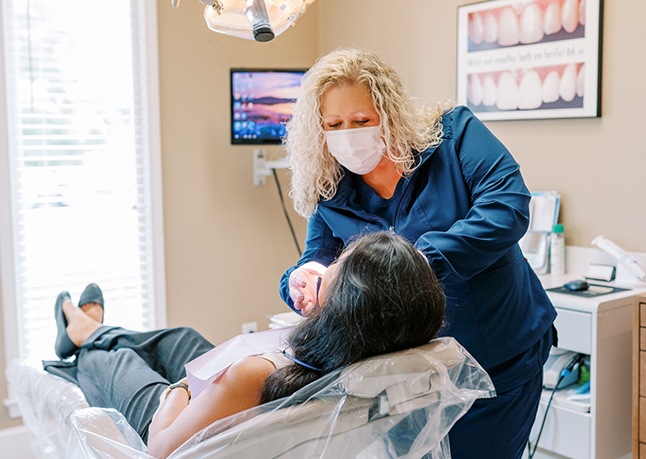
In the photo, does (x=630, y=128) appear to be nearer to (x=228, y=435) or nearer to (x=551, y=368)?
(x=551, y=368)

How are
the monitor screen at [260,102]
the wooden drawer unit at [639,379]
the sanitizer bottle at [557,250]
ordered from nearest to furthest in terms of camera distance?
the wooden drawer unit at [639,379]
the sanitizer bottle at [557,250]
the monitor screen at [260,102]

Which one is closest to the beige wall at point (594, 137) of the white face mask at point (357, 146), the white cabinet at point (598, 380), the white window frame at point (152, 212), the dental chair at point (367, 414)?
the white cabinet at point (598, 380)

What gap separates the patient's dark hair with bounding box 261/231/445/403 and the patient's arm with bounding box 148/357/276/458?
23 mm

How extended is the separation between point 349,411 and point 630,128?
1708 millimetres

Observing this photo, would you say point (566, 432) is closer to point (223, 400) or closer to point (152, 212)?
point (223, 400)

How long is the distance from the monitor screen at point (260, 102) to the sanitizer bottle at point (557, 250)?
1249 mm

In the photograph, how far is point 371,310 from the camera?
121 centimetres

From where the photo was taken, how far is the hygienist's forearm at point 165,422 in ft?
4.39

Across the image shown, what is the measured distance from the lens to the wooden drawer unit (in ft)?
6.91

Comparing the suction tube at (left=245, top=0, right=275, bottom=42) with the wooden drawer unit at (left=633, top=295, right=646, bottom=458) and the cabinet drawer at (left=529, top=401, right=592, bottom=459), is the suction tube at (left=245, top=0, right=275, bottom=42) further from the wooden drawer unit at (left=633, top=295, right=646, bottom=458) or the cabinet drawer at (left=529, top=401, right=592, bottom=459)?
the cabinet drawer at (left=529, top=401, right=592, bottom=459)

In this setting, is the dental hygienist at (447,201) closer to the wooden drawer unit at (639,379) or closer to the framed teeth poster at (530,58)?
the wooden drawer unit at (639,379)

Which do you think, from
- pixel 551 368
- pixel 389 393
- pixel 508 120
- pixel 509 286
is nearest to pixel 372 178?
pixel 509 286

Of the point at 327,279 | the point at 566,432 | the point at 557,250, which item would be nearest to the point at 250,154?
the point at 557,250

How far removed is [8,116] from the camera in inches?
109
